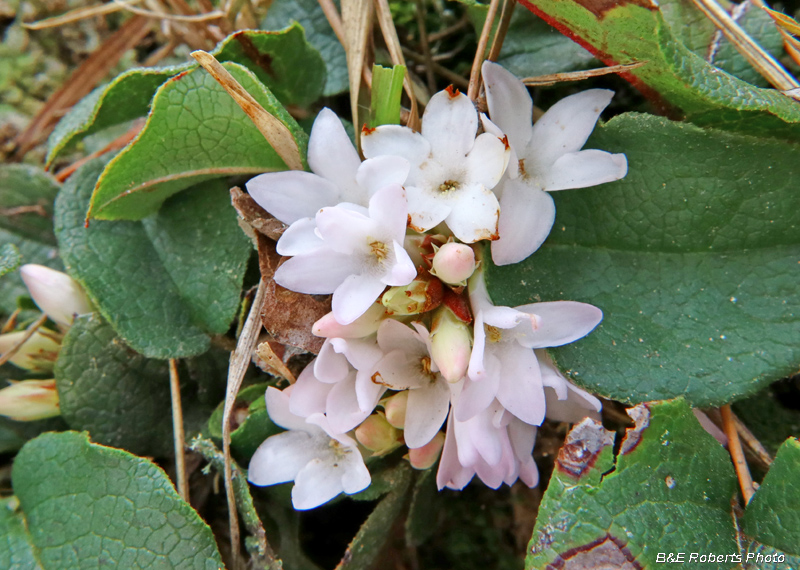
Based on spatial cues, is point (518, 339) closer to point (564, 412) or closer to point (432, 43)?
point (564, 412)

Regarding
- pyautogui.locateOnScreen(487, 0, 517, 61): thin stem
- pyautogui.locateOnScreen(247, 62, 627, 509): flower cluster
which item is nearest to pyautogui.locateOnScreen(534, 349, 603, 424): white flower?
pyautogui.locateOnScreen(247, 62, 627, 509): flower cluster

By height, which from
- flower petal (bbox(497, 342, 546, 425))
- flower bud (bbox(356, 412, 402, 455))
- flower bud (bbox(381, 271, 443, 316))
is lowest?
flower bud (bbox(356, 412, 402, 455))

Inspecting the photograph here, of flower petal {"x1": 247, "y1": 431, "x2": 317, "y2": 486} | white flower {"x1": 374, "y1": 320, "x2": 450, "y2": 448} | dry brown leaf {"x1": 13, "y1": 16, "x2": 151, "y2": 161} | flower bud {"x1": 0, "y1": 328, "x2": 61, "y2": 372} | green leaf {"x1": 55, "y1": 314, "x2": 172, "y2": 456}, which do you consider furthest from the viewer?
dry brown leaf {"x1": 13, "y1": 16, "x2": 151, "y2": 161}

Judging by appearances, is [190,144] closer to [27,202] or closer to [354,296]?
[354,296]

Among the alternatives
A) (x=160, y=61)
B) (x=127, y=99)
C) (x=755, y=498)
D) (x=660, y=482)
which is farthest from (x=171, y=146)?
(x=755, y=498)

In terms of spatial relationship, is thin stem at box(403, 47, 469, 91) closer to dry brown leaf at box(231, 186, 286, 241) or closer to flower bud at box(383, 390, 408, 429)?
dry brown leaf at box(231, 186, 286, 241)

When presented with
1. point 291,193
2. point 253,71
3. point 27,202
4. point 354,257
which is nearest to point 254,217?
point 291,193
